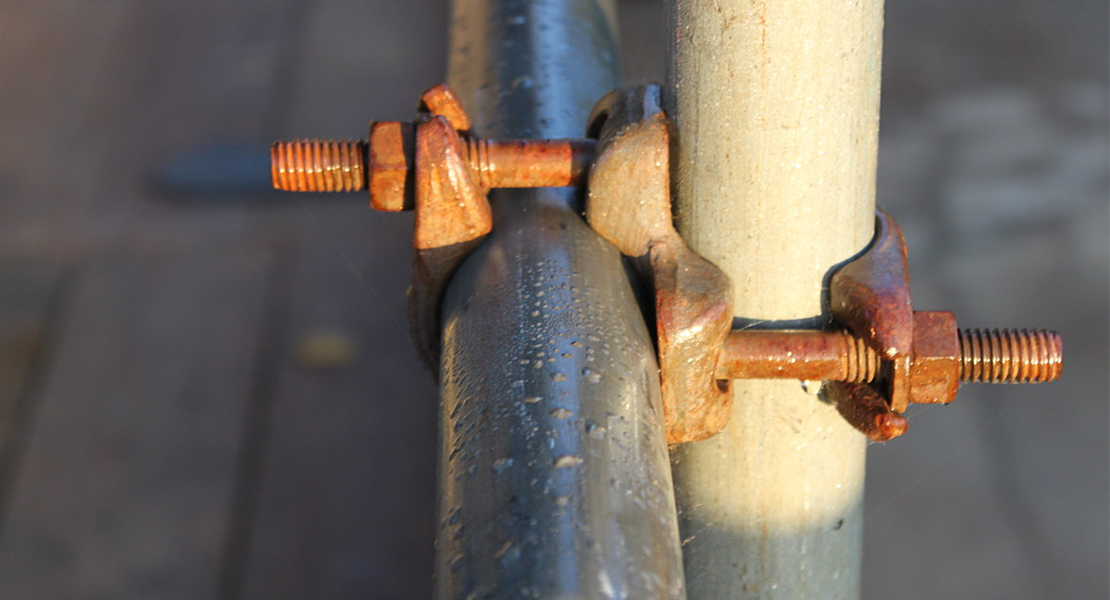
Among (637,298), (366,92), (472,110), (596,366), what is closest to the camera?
(596,366)

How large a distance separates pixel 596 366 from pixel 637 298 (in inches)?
5.0

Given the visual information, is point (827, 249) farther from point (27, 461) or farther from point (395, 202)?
point (27, 461)

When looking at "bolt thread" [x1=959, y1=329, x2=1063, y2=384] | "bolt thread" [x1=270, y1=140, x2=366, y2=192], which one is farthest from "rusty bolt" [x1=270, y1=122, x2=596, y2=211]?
"bolt thread" [x1=959, y1=329, x2=1063, y2=384]

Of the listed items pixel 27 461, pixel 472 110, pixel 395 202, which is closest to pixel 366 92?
pixel 27 461

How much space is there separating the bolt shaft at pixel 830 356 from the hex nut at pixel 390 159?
26cm

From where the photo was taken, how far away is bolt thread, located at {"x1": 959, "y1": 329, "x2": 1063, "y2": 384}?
786mm

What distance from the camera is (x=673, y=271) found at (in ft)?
2.54

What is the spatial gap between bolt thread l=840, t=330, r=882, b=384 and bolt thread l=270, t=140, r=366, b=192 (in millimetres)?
373

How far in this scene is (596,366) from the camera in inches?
26.9

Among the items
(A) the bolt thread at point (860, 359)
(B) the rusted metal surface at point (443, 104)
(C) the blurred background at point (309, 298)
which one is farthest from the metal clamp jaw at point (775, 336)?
(C) the blurred background at point (309, 298)

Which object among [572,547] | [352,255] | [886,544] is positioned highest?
[572,547]

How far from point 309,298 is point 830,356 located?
153 cm

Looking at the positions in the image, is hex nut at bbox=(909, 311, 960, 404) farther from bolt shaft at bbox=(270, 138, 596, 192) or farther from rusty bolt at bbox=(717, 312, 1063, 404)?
bolt shaft at bbox=(270, 138, 596, 192)

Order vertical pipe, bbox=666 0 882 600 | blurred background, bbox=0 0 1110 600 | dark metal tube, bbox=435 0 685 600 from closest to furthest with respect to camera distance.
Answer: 1. dark metal tube, bbox=435 0 685 600
2. vertical pipe, bbox=666 0 882 600
3. blurred background, bbox=0 0 1110 600
